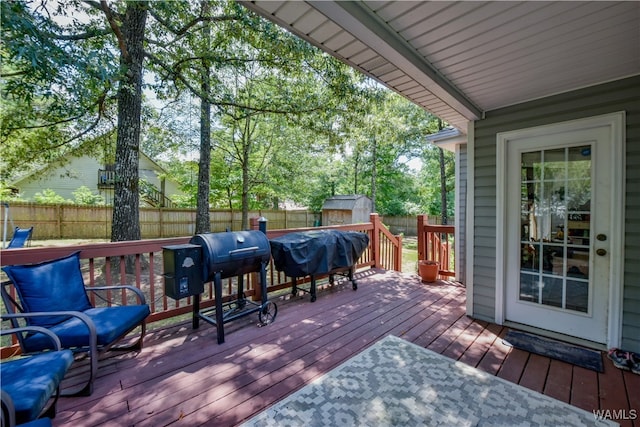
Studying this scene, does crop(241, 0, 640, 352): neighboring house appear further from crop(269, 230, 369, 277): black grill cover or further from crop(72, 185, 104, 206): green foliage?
crop(72, 185, 104, 206): green foliage

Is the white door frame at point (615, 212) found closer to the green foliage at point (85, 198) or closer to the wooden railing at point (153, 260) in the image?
the wooden railing at point (153, 260)

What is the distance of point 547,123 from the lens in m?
2.88

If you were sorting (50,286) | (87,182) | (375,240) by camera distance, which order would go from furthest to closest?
(87,182) → (375,240) → (50,286)

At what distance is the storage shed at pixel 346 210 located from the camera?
48.1 feet

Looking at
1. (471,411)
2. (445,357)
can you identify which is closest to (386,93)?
(445,357)

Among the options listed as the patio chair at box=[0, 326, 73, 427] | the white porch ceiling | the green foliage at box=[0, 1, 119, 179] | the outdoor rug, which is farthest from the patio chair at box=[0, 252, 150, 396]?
the white porch ceiling

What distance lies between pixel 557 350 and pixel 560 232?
1148 mm

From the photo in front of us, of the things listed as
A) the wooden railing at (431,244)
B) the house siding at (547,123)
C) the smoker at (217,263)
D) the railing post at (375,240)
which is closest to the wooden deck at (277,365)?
the smoker at (217,263)

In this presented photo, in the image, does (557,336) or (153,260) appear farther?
(153,260)

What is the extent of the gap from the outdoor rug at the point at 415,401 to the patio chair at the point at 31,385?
1.05 meters

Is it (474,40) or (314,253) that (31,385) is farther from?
(474,40)

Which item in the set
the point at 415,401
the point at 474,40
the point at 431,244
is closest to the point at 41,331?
the point at 415,401

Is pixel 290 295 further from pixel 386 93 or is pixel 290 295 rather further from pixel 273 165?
pixel 273 165

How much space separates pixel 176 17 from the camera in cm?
A: 509
